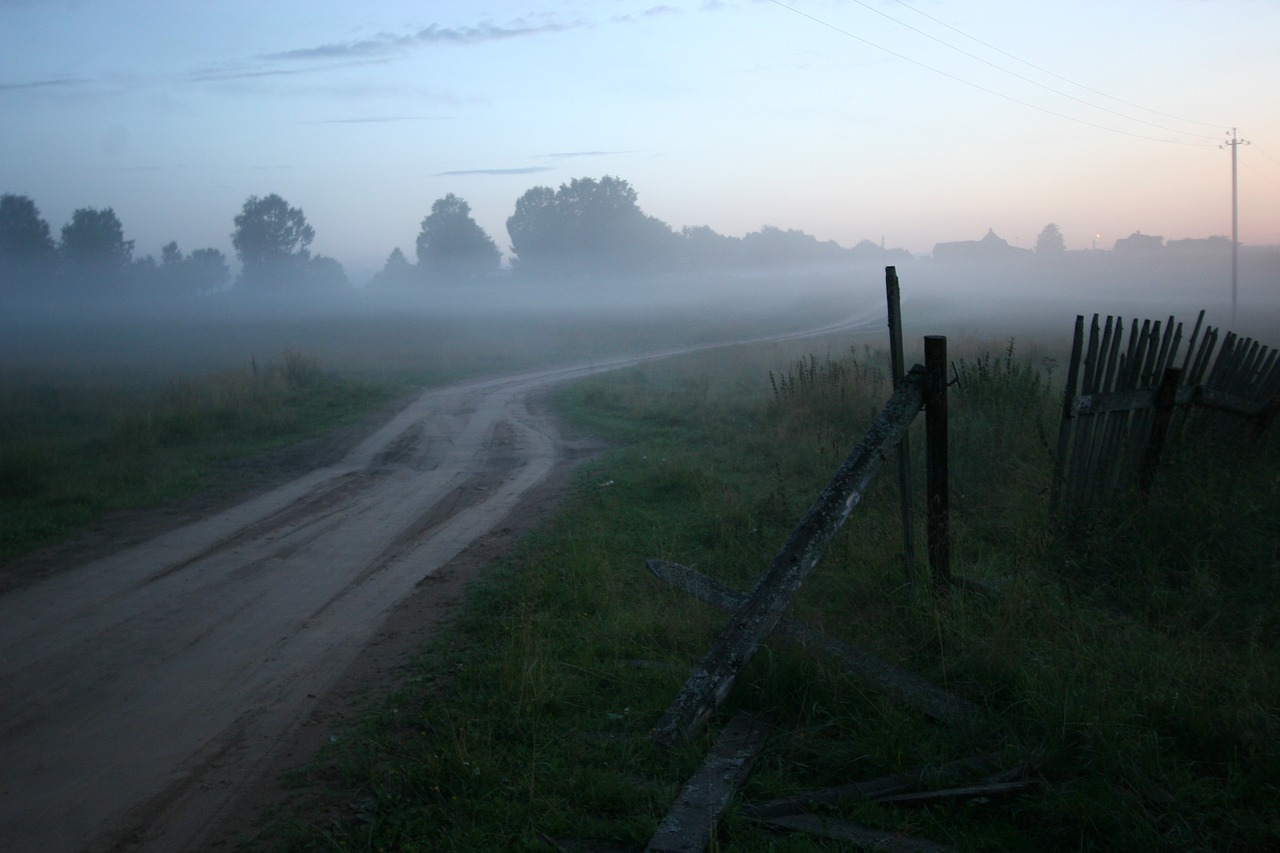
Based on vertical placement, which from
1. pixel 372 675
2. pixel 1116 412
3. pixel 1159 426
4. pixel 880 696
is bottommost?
pixel 372 675

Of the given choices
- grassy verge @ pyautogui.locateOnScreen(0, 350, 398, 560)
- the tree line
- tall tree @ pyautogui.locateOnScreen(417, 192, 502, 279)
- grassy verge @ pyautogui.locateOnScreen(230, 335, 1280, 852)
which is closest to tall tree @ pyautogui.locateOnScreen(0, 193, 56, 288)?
the tree line

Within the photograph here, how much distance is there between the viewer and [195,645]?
18.5ft

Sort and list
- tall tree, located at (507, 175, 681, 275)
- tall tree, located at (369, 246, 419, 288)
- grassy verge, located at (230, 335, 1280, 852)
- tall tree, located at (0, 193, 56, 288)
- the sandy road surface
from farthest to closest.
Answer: tall tree, located at (369, 246, 419, 288)
tall tree, located at (507, 175, 681, 275)
tall tree, located at (0, 193, 56, 288)
the sandy road surface
grassy verge, located at (230, 335, 1280, 852)

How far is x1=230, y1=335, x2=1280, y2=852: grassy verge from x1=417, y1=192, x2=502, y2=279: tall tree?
11717 centimetres

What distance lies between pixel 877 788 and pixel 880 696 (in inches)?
27.3

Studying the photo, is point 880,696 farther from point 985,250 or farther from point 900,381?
point 985,250

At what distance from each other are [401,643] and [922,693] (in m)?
3.42

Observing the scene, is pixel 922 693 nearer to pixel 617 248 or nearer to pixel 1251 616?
pixel 1251 616

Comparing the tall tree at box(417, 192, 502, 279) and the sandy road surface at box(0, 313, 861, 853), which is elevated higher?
the tall tree at box(417, 192, 502, 279)

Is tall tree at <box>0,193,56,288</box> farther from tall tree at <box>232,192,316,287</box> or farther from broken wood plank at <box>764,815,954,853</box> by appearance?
broken wood plank at <box>764,815,954,853</box>

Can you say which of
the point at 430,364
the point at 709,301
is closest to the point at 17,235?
the point at 709,301

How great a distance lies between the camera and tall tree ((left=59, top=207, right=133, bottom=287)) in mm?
97438

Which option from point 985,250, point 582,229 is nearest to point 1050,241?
point 985,250

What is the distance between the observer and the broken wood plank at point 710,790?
316 cm
